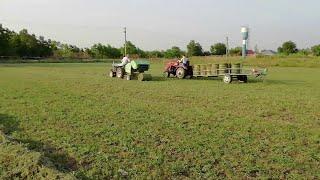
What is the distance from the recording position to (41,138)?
8.35m

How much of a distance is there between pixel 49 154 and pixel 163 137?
222 centimetres

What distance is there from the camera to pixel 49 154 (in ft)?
23.6

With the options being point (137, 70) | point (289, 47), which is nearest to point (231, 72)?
point (137, 70)

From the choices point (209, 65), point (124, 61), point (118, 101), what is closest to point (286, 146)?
point (118, 101)

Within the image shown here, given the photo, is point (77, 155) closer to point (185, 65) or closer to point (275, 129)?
point (275, 129)

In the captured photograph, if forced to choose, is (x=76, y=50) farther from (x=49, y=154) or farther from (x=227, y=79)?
(x=49, y=154)

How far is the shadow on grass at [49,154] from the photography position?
643cm

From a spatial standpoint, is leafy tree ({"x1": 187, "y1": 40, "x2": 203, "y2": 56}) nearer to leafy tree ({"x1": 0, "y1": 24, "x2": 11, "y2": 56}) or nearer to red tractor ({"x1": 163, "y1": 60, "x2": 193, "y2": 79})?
leafy tree ({"x1": 0, "y1": 24, "x2": 11, "y2": 56})

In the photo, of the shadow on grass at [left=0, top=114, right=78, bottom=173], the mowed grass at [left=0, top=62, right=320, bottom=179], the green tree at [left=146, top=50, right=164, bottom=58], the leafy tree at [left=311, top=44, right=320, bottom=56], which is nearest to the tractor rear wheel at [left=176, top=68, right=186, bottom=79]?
the mowed grass at [left=0, top=62, right=320, bottom=179]

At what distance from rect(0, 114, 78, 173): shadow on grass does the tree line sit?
72320 mm

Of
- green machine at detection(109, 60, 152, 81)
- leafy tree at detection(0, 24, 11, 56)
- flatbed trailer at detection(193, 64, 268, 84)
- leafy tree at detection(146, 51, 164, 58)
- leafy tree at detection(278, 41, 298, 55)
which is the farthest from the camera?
leafy tree at detection(146, 51, 164, 58)

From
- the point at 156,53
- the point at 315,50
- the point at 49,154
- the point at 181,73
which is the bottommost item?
the point at 49,154

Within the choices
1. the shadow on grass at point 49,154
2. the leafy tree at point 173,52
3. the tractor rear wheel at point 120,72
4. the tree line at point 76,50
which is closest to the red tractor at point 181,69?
the tractor rear wheel at point 120,72

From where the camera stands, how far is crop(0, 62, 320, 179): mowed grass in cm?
639
